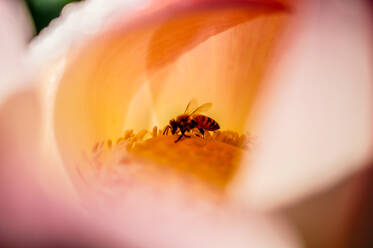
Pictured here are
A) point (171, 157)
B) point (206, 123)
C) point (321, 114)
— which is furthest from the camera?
point (206, 123)

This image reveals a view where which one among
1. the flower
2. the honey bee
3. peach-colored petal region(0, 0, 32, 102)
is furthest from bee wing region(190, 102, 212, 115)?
peach-colored petal region(0, 0, 32, 102)

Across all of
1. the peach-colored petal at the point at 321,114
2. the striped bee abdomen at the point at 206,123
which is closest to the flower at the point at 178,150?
the peach-colored petal at the point at 321,114

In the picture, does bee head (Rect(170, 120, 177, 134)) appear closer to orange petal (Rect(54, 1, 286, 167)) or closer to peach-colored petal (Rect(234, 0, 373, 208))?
orange petal (Rect(54, 1, 286, 167))

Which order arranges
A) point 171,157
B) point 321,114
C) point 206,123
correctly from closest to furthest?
point 321,114
point 171,157
point 206,123

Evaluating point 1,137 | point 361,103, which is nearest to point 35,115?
point 1,137

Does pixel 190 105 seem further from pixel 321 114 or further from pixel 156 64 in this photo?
pixel 321 114

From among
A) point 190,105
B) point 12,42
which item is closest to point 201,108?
point 190,105

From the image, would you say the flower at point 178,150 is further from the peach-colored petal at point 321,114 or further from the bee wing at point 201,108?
the bee wing at point 201,108
